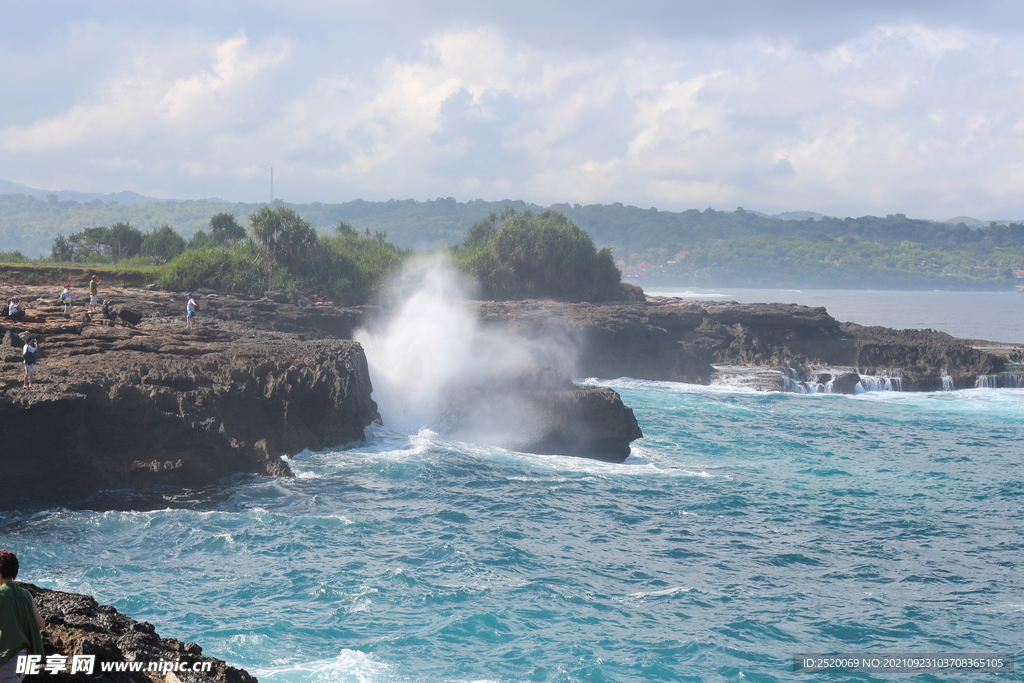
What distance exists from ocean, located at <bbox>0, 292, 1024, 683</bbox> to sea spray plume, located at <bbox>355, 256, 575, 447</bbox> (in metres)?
1.20

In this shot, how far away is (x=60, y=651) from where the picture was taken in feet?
21.2

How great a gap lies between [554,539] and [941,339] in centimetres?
3530

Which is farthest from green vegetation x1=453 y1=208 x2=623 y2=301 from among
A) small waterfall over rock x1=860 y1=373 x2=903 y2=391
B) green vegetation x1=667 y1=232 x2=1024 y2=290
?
green vegetation x1=667 y1=232 x2=1024 y2=290

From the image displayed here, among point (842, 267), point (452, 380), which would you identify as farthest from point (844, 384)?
point (842, 267)

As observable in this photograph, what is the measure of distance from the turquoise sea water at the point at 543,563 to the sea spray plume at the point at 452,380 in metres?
1.55

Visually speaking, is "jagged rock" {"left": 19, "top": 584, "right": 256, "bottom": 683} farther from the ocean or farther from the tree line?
the tree line

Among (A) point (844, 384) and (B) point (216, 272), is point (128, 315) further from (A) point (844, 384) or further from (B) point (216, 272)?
(A) point (844, 384)

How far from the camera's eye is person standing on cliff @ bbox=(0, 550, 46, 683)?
567cm

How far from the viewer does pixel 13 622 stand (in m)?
5.69

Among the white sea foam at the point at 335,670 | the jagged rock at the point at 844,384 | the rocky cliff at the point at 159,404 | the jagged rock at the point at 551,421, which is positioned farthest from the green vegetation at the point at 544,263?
the white sea foam at the point at 335,670

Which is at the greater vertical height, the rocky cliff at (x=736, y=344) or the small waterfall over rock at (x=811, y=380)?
the rocky cliff at (x=736, y=344)

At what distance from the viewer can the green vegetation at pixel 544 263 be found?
4922 cm

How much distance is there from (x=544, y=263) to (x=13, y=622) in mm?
45538

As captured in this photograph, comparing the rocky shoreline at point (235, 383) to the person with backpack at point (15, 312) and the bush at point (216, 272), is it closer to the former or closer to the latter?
the person with backpack at point (15, 312)
